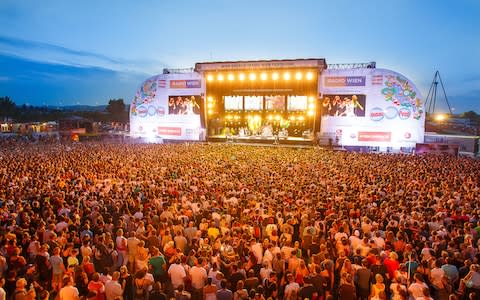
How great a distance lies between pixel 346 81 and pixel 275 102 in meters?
6.31

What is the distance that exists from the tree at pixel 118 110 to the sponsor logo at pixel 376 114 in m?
62.5

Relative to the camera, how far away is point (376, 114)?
89.3ft

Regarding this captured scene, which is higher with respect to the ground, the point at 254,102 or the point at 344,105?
the point at 254,102

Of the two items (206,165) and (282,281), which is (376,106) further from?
(282,281)

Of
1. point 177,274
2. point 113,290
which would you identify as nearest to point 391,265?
point 177,274

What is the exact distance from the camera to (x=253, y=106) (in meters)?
31.7

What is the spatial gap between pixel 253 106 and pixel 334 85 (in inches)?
293

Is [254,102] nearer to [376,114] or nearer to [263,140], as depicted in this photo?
[263,140]

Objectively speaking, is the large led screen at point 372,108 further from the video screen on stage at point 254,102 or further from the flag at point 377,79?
the video screen on stage at point 254,102

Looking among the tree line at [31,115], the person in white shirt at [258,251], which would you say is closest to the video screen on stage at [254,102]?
the person in white shirt at [258,251]

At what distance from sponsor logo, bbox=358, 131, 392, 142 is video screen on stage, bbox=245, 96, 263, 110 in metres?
8.96

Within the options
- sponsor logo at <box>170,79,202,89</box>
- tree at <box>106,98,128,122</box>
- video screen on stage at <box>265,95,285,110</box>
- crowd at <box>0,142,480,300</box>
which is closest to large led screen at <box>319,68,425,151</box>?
video screen on stage at <box>265,95,285,110</box>

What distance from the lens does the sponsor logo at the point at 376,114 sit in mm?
27109

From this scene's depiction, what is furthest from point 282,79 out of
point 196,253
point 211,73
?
point 196,253
